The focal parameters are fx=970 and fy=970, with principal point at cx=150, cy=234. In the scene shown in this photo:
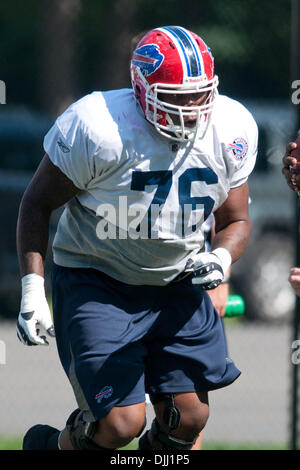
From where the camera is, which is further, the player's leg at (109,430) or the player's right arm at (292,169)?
the player's leg at (109,430)

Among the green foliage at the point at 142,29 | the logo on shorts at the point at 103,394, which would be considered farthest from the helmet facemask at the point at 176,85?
the green foliage at the point at 142,29

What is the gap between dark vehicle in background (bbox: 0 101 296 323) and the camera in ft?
33.3

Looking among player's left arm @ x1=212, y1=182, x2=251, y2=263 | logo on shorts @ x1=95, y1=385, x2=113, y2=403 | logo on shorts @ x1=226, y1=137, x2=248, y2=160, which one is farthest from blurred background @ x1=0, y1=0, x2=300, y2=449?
logo on shorts @ x1=95, y1=385, x2=113, y2=403

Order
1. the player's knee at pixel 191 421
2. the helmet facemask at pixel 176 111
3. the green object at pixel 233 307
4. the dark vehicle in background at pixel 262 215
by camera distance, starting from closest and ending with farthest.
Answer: the helmet facemask at pixel 176 111, the player's knee at pixel 191 421, the green object at pixel 233 307, the dark vehicle in background at pixel 262 215

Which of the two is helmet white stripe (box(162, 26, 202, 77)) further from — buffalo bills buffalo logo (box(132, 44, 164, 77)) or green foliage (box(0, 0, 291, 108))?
green foliage (box(0, 0, 291, 108))

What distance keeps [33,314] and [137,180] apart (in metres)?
0.72

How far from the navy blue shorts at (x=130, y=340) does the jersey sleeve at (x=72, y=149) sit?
491 mm

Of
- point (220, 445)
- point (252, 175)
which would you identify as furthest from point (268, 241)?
point (220, 445)

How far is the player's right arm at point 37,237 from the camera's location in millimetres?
4117

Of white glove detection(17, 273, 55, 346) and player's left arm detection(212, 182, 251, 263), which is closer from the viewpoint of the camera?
white glove detection(17, 273, 55, 346)

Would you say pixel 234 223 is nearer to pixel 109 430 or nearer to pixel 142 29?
pixel 109 430

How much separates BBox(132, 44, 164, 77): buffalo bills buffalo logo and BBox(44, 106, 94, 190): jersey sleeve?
0.34 m

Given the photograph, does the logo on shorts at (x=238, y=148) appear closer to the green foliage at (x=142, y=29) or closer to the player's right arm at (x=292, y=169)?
the player's right arm at (x=292, y=169)

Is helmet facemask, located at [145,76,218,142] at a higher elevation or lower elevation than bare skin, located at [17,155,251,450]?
higher
